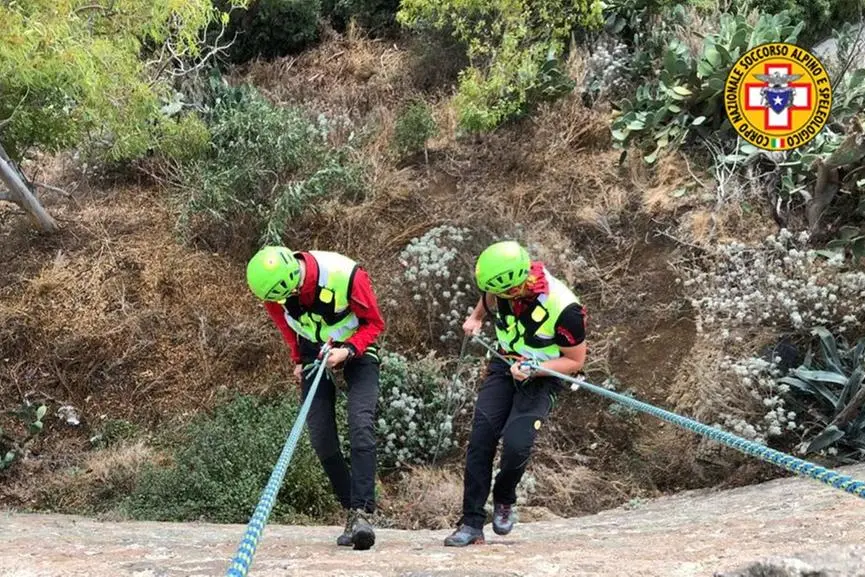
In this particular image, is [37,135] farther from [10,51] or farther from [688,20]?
[688,20]

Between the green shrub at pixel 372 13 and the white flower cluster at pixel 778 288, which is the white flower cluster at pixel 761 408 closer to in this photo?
the white flower cluster at pixel 778 288

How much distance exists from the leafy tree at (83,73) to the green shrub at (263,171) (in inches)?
30.3

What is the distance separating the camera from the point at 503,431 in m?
3.70

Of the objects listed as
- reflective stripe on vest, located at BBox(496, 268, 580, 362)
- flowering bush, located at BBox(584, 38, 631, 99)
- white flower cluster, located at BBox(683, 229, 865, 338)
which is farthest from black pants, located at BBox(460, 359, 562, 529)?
flowering bush, located at BBox(584, 38, 631, 99)

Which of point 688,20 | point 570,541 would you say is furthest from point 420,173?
point 570,541

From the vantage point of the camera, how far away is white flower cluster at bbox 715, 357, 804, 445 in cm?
517

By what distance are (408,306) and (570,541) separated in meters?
3.89

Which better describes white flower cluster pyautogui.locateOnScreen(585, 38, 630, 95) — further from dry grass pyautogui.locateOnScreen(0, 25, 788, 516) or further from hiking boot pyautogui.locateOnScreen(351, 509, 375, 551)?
hiking boot pyautogui.locateOnScreen(351, 509, 375, 551)

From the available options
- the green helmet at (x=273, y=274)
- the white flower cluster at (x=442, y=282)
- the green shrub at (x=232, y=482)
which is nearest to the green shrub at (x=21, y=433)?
the green shrub at (x=232, y=482)

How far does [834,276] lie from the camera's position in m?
5.74

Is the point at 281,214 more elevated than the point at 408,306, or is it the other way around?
the point at 281,214

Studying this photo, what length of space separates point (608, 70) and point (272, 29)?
5.43 metres

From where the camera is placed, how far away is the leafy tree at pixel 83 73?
481 centimetres

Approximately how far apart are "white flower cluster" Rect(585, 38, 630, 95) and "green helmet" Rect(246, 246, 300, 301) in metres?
6.20
